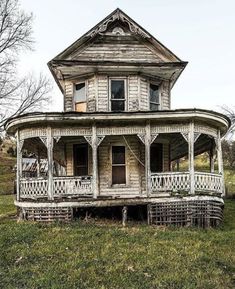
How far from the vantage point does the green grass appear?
38.2ft

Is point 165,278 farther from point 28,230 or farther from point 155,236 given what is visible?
point 28,230

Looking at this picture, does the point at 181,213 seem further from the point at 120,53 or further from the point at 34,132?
the point at 120,53

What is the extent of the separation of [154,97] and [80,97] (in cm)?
370

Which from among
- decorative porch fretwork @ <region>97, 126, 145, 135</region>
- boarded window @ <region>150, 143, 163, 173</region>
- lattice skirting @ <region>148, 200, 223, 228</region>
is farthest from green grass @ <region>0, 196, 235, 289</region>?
boarded window @ <region>150, 143, 163, 173</region>

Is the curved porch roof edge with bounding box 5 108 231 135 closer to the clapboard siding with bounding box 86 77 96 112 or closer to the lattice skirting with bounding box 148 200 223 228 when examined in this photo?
the clapboard siding with bounding box 86 77 96 112

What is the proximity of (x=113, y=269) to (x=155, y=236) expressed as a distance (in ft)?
11.8

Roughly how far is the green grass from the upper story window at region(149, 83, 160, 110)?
7.78 meters

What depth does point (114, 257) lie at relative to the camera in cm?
1325

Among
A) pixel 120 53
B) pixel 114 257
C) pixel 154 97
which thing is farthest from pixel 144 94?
pixel 114 257

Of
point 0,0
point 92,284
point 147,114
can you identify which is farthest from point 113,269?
point 0,0

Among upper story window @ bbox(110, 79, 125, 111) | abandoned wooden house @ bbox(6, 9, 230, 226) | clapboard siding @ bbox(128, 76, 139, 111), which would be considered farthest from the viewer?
upper story window @ bbox(110, 79, 125, 111)

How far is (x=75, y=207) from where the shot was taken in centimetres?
1897

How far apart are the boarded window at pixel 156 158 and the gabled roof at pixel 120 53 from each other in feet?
12.0

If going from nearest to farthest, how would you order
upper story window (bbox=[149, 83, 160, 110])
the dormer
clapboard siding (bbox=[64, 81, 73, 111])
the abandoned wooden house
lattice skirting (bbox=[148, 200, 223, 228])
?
lattice skirting (bbox=[148, 200, 223, 228]) < the abandoned wooden house < the dormer < clapboard siding (bbox=[64, 81, 73, 111]) < upper story window (bbox=[149, 83, 160, 110])
